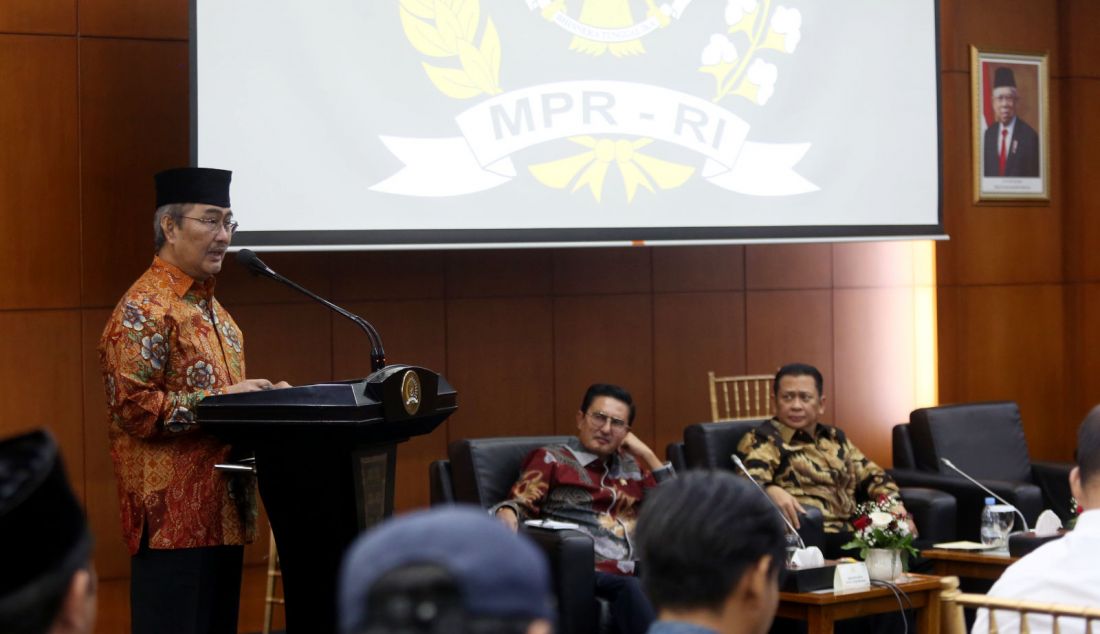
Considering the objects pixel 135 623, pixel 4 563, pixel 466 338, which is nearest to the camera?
pixel 4 563

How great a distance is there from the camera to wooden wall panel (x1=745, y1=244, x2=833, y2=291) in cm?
583

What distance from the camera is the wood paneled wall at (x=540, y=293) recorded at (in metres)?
4.46

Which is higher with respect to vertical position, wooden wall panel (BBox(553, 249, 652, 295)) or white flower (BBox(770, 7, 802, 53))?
white flower (BBox(770, 7, 802, 53))

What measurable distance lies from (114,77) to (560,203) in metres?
1.59

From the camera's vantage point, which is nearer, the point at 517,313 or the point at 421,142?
the point at 421,142

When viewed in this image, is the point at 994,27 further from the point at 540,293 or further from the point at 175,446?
the point at 175,446

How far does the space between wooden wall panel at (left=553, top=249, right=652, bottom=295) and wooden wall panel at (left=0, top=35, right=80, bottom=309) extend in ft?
6.11

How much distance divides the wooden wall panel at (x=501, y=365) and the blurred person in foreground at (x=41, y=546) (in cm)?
409

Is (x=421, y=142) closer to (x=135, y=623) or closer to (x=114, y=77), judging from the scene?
(x=114, y=77)

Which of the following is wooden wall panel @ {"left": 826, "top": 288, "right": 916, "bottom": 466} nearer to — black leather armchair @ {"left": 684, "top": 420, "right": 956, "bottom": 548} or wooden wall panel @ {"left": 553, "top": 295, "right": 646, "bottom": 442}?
wooden wall panel @ {"left": 553, "top": 295, "right": 646, "bottom": 442}

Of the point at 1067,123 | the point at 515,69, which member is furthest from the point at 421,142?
the point at 1067,123

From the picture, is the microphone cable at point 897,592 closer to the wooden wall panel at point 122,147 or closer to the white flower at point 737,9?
the white flower at point 737,9

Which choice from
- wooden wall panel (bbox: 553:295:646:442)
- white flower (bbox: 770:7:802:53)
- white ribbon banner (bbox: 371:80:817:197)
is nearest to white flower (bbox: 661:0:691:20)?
white ribbon banner (bbox: 371:80:817:197)

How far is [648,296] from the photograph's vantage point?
559 centimetres
